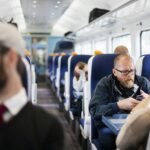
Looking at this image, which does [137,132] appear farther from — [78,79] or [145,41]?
[145,41]

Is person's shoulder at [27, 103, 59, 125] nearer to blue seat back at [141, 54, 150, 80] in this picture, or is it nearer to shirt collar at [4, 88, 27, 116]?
shirt collar at [4, 88, 27, 116]

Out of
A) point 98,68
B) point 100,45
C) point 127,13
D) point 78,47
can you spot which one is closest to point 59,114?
point 127,13

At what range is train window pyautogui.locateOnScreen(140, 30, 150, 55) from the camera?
21.1ft

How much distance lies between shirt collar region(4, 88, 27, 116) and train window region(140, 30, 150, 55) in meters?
5.55

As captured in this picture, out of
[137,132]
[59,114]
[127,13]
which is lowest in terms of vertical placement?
[59,114]

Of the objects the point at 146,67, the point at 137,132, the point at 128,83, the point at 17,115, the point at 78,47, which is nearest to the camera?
the point at 17,115

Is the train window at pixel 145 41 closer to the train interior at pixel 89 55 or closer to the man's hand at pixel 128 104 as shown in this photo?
the train interior at pixel 89 55

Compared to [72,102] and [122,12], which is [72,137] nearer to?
[72,102]

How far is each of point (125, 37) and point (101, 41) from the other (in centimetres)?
289

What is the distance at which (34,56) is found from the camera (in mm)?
19203

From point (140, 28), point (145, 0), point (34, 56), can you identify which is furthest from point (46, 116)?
point (34, 56)

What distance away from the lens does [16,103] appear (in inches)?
42.8

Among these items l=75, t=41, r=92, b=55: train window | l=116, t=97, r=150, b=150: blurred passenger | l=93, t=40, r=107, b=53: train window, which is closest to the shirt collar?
l=116, t=97, r=150, b=150: blurred passenger

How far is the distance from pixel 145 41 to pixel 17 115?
18.8 ft
